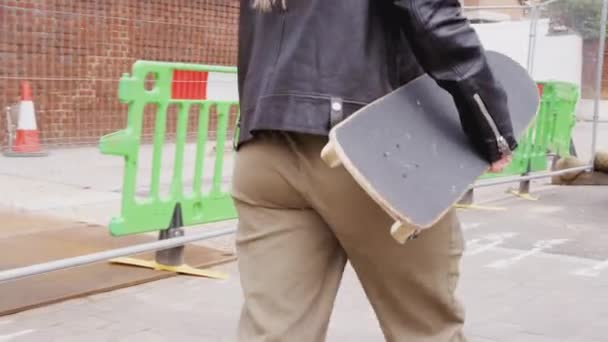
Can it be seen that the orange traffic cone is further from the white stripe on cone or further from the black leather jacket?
the black leather jacket

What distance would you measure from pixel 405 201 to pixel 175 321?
2.48m

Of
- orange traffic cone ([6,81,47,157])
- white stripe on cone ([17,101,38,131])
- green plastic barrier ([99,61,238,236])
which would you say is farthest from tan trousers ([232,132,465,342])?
white stripe on cone ([17,101,38,131])

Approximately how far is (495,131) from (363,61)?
35 cm

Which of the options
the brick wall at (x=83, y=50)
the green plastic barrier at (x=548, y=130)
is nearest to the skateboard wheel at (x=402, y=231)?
the green plastic barrier at (x=548, y=130)

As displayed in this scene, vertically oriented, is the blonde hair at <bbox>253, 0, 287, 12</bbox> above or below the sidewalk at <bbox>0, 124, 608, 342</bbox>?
above

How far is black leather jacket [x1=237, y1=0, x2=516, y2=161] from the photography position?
1.88m

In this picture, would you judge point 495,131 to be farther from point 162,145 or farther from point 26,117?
point 26,117

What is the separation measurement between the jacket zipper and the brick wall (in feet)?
22.6

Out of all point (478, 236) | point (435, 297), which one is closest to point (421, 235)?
point (435, 297)

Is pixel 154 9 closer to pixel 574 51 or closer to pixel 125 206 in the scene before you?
pixel 574 51

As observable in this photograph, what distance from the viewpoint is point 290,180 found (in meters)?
1.99

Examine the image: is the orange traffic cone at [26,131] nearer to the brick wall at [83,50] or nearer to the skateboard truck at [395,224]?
the brick wall at [83,50]

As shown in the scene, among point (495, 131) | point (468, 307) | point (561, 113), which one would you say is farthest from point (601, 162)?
point (495, 131)

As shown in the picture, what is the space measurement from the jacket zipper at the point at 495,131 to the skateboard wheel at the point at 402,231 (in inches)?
12.7
